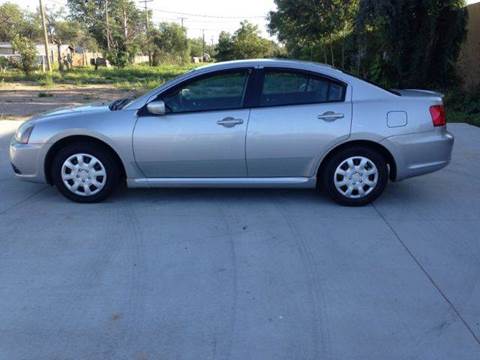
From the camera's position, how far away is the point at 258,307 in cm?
339

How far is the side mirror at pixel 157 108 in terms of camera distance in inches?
206

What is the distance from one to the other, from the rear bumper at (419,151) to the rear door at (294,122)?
1.88 feet

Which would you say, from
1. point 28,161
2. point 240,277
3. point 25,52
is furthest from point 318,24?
point 25,52

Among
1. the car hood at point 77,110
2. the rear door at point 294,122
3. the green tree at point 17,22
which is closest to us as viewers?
the rear door at point 294,122

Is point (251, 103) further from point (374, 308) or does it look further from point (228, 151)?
point (374, 308)

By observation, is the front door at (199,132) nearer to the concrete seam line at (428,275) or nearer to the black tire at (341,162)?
the black tire at (341,162)

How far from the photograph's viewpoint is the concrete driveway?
9.87 ft

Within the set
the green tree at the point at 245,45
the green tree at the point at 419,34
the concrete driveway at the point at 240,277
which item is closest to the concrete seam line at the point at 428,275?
the concrete driveway at the point at 240,277

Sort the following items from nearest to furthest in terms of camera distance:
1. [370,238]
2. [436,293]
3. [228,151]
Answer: [436,293] → [370,238] → [228,151]

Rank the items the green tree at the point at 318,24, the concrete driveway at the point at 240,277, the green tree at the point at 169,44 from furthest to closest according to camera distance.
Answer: the green tree at the point at 169,44 < the green tree at the point at 318,24 < the concrete driveway at the point at 240,277

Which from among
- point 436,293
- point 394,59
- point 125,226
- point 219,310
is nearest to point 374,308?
point 436,293

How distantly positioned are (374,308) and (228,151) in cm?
245

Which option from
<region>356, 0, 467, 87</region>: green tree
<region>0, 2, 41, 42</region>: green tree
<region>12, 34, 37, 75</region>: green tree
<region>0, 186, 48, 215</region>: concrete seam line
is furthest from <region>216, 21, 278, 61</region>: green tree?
<region>0, 186, 48, 215</region>: concrete seam line

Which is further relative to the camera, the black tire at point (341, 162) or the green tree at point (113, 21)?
the green tree at point (113, 21)
